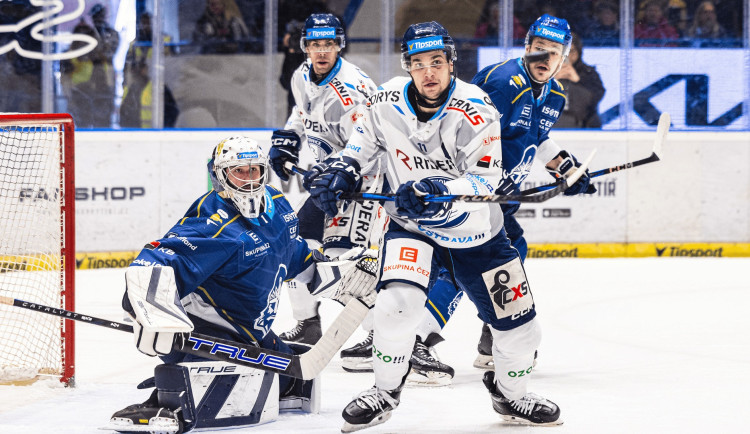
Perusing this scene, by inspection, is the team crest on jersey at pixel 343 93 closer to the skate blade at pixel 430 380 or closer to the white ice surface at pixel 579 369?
the white ice surface at pixel 579 369

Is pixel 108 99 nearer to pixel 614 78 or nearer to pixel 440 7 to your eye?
pixel 440 7

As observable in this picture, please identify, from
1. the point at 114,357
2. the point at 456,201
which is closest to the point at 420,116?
the point at 456,201

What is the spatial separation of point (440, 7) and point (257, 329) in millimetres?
4724

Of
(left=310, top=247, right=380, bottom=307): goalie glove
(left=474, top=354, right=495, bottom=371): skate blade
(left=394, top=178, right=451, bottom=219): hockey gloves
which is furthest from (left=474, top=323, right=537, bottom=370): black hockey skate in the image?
(left=394, top=178, right=451, bottom=219): hockey gloves

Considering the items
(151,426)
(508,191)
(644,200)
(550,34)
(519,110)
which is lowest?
(151,426)

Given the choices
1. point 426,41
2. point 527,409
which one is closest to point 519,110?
point 426,41

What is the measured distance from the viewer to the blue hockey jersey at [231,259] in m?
3.18

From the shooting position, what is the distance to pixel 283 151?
4.79 metres

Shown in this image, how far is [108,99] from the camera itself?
7.25 meters

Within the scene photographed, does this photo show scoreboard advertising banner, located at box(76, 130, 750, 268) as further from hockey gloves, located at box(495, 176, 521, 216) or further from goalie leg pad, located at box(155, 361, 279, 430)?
goalie leg pad, located at box(155, 361, 279, 430)

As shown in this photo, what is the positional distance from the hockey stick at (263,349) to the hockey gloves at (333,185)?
0.32 meters

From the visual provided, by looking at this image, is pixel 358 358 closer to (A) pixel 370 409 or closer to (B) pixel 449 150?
(A) pixel 370 409

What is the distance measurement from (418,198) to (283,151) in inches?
69.0

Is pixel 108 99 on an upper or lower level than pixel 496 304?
upper
